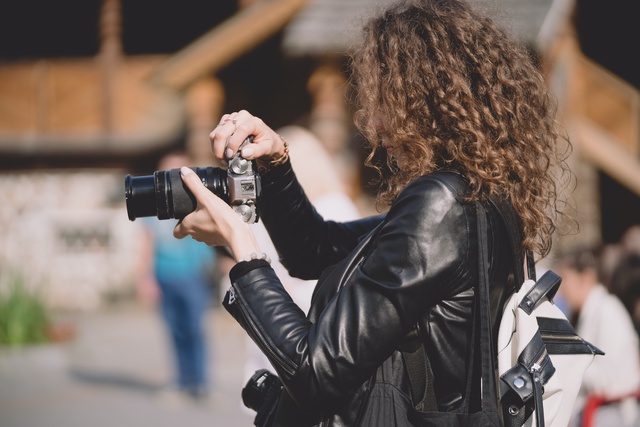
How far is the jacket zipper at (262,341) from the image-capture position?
1.77 m

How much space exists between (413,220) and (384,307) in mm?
195

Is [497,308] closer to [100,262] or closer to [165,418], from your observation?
[165,418]

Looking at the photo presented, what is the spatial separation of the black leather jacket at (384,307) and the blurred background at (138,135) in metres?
4.64

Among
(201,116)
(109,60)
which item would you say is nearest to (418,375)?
(201,116)

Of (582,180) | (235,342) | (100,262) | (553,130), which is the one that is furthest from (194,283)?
(100,262)

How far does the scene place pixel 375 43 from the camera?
2.04 meters

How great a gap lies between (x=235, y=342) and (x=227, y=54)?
3.64 metres

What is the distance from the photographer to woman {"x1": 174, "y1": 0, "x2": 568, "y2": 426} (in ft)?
5.78

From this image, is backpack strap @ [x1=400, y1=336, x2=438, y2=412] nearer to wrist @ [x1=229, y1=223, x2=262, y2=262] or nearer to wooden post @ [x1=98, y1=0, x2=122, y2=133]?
wrist @ [x1=229, y1=223, x2=262, y2=262]

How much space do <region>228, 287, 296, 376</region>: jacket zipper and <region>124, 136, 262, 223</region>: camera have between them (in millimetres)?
226

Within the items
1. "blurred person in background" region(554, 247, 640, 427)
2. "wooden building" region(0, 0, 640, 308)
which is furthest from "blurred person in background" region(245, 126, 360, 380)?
"wooden building" region(0, 0, 640, 308)

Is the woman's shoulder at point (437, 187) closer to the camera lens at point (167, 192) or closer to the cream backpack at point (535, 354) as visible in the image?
the cream backpack at point (535, 354)

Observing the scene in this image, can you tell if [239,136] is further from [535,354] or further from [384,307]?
[535,354]

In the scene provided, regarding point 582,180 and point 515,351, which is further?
point 582,180
